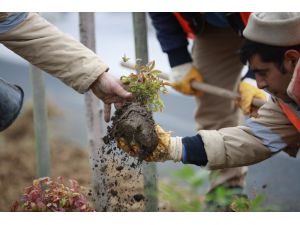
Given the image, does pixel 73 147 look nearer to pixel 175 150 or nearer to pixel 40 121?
pixel 40 121

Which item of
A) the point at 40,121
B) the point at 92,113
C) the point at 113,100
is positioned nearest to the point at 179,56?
the point at 92,113

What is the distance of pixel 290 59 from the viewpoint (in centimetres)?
287

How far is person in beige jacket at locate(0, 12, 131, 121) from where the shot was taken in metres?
3.00

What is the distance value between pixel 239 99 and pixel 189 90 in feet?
1.73

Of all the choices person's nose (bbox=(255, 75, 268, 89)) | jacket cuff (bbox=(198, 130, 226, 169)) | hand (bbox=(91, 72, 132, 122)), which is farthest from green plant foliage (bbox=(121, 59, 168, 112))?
person's nose (bbox=(255, 75, 268, 89))

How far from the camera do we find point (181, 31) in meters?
4.36

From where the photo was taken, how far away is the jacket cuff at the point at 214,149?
3.02 metres

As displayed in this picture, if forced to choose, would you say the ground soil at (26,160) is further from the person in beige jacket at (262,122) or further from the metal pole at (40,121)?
the person in beige jacket at (262,122)

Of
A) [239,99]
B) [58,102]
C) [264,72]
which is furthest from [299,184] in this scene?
[58,102]

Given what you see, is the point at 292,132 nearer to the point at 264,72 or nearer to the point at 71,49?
the point at 264,72

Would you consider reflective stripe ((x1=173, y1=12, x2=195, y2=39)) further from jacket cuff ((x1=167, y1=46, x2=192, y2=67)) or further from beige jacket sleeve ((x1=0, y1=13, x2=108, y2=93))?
beige jacket sleeve ((x1=0, y1=13, x2=108, y2=93))

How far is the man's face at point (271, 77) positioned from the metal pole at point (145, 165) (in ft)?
3.36

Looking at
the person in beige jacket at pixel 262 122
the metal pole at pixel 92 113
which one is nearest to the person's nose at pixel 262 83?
the person in beige jacket at pixel 262 122

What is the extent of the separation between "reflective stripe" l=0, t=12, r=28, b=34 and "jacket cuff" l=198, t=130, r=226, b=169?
1.05 m
